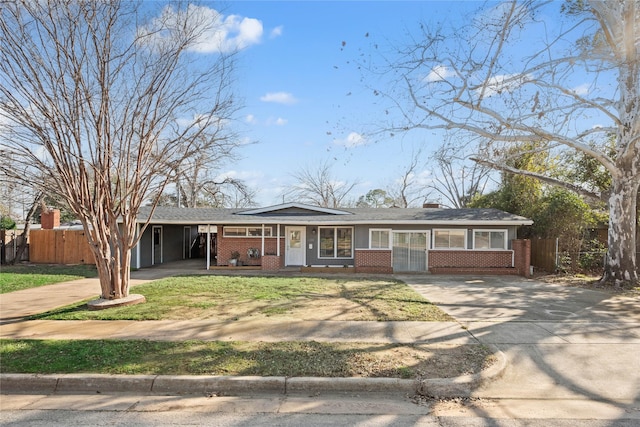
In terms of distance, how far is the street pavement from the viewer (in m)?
4.30

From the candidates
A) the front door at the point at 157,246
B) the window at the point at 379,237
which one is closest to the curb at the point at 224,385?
the window at the point at 379,237

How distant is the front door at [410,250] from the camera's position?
58.3 feet

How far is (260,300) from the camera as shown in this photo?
32.3 ft

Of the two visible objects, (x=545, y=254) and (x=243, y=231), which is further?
(x=243, y=231)

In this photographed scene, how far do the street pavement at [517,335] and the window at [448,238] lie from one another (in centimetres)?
583

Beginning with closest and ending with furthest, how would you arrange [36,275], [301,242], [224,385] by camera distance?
[224,385] → [36,275] → [301,242]

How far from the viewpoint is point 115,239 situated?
9.23m

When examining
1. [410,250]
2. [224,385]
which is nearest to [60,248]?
[410,250]

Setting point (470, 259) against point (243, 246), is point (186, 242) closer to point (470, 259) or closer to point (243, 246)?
point (243, 246)

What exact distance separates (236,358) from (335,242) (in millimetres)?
13488

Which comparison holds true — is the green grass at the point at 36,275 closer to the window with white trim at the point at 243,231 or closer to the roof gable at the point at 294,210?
the window with white trim at the point at 243,231

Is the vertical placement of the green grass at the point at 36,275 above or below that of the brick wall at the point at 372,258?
below

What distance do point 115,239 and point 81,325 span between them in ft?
8.22

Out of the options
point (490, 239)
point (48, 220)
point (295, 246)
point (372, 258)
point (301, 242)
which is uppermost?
point (48, 220)
